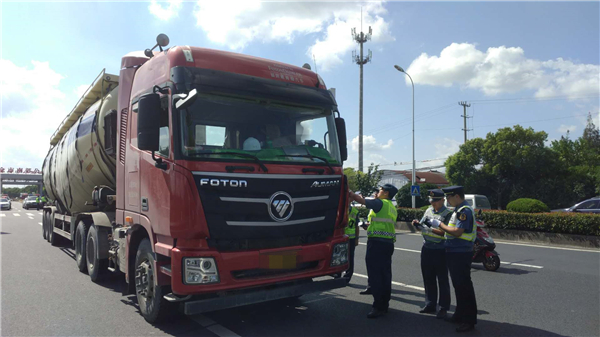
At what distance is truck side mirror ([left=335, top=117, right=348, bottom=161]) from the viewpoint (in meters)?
5.57

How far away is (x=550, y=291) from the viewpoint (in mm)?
7043

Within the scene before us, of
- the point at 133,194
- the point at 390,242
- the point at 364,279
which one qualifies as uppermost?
the point at 133,194

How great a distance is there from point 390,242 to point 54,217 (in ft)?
32.7

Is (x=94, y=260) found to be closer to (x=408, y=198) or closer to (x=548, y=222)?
(x=548, y=222)

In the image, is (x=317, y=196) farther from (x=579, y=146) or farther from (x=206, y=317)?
(x=579, y=146)

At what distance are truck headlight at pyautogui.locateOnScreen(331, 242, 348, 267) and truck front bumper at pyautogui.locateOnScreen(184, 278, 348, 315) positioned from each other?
212 millimetres

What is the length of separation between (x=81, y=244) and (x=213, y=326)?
4583 millimetres

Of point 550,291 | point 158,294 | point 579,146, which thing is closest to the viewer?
point 158,294

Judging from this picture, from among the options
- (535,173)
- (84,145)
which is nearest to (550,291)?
(84,145)

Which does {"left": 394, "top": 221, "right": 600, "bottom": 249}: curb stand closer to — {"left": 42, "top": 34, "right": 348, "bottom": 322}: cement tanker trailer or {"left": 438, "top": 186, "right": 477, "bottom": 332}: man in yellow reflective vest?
{"left": 438, "top": 186, "right": 477, "bottom": 332}: man in yellow reflective vest

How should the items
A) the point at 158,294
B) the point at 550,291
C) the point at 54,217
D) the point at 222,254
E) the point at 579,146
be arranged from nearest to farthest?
the point at 222,254 < the point at 158,294 < the point at 550,291 < the point at 54,217 < the point at 579,146

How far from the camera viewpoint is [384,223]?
5.68m

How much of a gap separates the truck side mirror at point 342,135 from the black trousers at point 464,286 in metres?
1.76

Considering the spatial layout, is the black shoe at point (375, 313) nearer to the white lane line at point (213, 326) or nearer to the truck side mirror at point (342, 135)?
the white lane line at point (213, 326)
